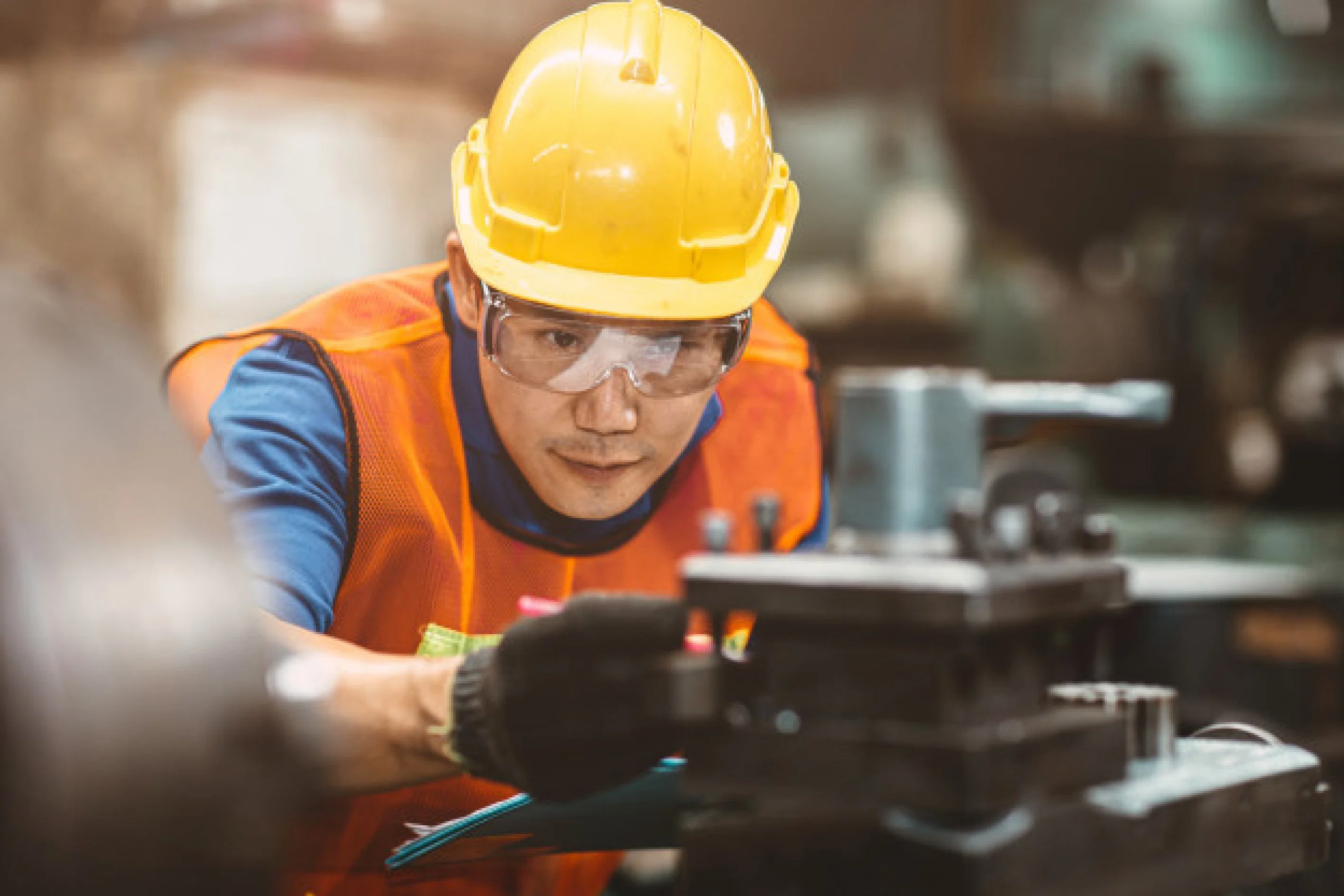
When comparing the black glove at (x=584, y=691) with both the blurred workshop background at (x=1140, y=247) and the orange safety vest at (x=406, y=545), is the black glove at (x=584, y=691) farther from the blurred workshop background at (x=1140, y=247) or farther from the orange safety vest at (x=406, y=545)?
the blurred workshop background at (x=1140, y=247)

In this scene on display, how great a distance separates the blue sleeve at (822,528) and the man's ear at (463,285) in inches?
19.4

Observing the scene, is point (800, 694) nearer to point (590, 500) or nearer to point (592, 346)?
point (592, 346)

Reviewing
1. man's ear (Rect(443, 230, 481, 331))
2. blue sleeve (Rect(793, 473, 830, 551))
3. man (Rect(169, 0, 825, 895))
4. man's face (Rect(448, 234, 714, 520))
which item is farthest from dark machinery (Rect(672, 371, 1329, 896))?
blue sleeve (Rect(793, 473, 830, 551))

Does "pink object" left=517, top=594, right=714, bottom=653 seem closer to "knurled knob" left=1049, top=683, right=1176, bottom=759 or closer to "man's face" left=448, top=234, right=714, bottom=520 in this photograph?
"man's face" left=448, top=234, right=714, bottom=520

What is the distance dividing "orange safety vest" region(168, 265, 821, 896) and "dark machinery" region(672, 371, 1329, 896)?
0.41m

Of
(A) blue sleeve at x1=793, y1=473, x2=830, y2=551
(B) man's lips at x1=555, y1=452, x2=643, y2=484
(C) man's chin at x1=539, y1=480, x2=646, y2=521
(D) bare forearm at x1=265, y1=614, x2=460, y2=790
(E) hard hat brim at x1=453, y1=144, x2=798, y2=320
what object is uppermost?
(E) hard hat brim at x1=453, y1=144, x2=798, y2=320

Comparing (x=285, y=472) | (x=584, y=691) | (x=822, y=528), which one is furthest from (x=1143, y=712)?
(x=285, y=472)

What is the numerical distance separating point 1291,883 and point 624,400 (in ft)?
7.71

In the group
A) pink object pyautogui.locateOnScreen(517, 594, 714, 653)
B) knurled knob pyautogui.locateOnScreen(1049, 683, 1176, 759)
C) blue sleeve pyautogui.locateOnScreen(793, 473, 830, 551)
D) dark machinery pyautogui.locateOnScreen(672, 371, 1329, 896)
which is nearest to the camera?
dark machinery pyautogui.locateOnScreen(672, 371, 1329, 896)

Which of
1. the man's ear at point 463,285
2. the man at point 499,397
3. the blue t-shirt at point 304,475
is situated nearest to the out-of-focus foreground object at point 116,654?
the man at point 499,397

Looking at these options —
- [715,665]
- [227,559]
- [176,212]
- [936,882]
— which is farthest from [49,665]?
[176,212]

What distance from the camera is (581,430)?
1.49 metres

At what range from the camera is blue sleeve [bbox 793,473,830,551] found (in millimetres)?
1791

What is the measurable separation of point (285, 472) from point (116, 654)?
1.95ft
